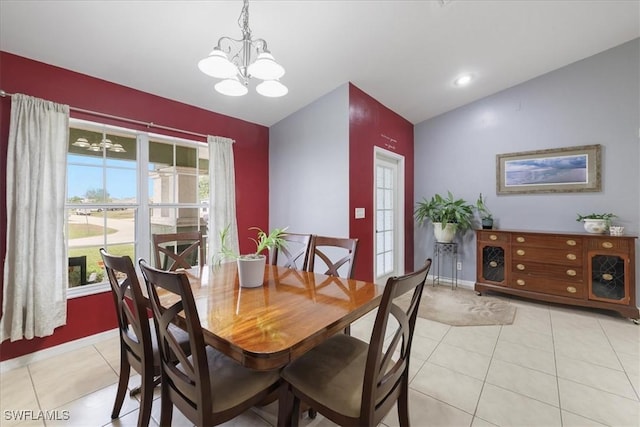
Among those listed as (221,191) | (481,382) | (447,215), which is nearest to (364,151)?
(447,215)

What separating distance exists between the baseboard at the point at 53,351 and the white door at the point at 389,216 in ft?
10.3

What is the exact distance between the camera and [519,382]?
6.49ft

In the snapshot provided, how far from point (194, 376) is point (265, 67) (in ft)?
4.94

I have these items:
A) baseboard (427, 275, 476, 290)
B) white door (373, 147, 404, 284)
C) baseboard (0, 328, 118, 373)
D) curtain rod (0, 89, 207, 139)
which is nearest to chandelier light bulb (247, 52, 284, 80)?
curtain rod (0, 89, 207, 139)

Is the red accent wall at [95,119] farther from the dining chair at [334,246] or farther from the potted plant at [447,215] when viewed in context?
the potted plant at [447,215]

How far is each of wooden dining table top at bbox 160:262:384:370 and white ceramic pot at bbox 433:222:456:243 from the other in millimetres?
2814

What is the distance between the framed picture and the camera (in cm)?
337

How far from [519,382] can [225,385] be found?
2051 mm

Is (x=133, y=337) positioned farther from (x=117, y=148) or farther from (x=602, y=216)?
(x=602, y=216)

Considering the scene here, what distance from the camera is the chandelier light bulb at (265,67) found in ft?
4.91

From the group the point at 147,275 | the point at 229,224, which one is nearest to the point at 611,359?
the point at 147,275

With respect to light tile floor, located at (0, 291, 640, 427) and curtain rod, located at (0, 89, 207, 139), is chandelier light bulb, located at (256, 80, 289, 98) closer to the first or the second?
curtain rod, located at (0, 89, 207, 139)

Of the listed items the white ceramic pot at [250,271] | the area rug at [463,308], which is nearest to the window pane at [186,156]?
the white ceramic pot at [250,271]

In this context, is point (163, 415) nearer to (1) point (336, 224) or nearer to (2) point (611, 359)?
(1) point (336, 224)
